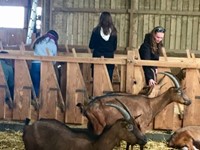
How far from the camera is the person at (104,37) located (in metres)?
9.19

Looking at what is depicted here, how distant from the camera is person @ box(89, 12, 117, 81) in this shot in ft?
30.1

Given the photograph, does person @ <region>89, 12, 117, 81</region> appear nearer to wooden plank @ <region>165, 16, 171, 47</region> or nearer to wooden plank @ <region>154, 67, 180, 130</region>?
wooden plank @ <region>154, 67, 180, 130</region>

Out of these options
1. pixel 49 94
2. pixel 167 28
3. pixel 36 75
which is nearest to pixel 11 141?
pixel 49 94

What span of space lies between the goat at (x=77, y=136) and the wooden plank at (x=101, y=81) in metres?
1.55

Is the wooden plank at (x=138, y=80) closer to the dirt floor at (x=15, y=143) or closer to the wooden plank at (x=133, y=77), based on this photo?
the wooden plank at (x=133, y=77)

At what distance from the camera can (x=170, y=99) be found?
7.72 meters

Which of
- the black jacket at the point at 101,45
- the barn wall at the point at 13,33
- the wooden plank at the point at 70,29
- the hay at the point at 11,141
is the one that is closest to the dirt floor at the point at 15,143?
the hay at the point at 11,141

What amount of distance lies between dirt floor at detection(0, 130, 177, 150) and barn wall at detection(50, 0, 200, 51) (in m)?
9.33

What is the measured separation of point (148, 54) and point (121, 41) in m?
9.51

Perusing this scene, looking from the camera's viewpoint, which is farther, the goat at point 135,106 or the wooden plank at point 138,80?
the wooden plank at point 138,80

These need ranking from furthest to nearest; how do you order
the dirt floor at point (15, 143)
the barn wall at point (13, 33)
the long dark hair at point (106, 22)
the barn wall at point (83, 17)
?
1. the barn wall at point (13, 33)
2. the barn wall at point (83, 17)
3. the long dark hair at point (106, 22)
4. the dirt floor at point (15, 143)

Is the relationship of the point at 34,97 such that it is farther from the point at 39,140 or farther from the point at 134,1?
the point at 134,1

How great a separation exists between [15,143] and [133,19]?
10661mm

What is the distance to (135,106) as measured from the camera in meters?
7.49
